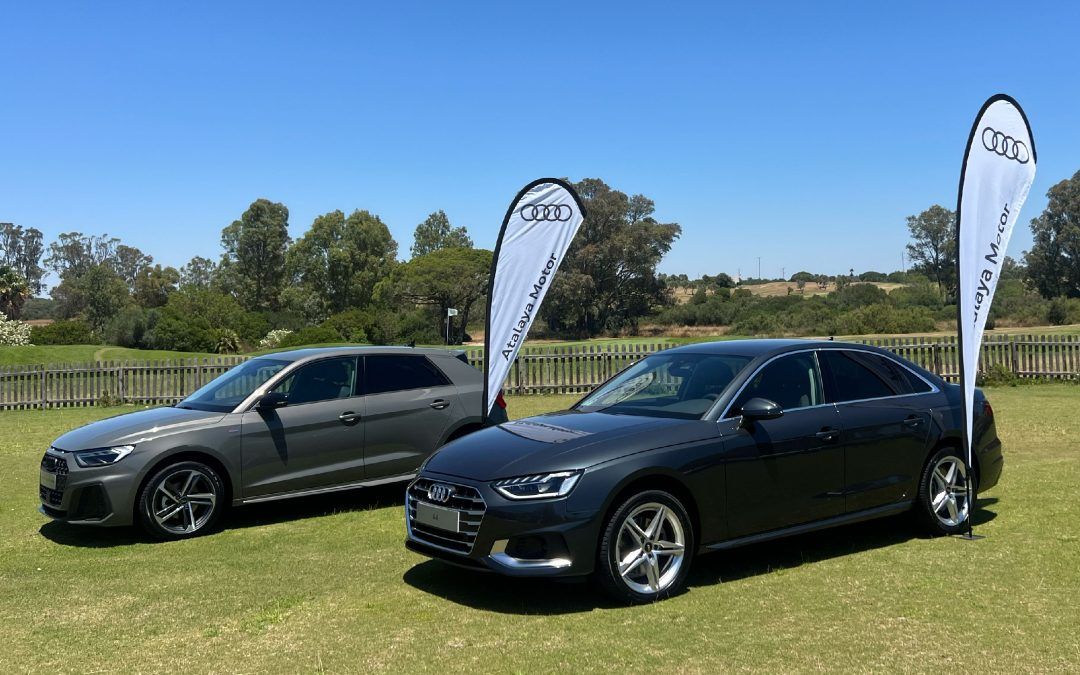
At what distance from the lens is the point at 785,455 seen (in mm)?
6188

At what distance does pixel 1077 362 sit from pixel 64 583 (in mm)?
22865

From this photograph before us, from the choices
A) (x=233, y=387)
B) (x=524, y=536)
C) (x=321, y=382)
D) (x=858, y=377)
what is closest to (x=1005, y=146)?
(x=858, y=377)

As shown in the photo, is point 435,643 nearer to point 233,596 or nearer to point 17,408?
point 233,596

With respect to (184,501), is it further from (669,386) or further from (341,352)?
(669,386)

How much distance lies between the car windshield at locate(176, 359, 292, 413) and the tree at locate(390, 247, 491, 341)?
189 ft

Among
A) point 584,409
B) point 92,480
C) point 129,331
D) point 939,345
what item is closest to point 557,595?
point 584,409

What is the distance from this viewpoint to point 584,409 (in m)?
6.86

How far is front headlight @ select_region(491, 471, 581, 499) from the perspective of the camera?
5.37 metres

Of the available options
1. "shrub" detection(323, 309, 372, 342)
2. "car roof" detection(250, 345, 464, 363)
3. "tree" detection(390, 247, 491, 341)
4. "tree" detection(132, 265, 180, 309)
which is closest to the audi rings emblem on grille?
"car roof" detection(250, 345, 464, 363)

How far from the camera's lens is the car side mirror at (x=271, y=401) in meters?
8.16

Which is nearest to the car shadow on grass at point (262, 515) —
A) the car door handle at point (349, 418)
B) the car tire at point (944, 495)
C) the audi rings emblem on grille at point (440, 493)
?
the car door handle at point (349, 418)

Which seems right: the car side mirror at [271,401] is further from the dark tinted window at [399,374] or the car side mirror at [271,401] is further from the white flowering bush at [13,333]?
the white flowering bush at [13,333]

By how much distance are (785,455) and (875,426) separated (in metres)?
0.97

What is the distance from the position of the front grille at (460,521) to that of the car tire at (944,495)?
361 cm
